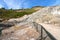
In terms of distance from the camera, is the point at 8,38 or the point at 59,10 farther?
the point at 59,10

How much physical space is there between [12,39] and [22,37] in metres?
0.68

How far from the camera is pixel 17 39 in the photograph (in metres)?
13.9

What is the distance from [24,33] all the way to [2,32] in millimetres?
2840

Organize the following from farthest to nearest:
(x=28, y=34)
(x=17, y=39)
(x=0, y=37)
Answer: (x=0, y=37)
(x=28, y=34)
(x=17, y=39)

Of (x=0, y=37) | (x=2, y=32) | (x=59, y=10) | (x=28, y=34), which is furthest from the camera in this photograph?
(x=59, y=10)

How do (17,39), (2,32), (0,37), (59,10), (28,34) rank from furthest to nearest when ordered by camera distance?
(59,10) < (2,32) < (0,37) < (28,34) < (17,39)

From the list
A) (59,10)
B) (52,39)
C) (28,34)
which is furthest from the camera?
(59,10)

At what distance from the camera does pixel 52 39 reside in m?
6.83

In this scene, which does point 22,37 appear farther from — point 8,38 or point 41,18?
point 41,18

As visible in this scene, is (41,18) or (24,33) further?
(41,18)

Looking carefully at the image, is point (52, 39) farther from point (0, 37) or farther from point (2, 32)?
point (2, 32)

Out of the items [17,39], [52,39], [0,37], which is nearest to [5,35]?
[0,37]

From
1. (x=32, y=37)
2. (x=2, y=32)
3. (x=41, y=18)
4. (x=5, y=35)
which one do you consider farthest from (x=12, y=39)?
(x=41, y=18)

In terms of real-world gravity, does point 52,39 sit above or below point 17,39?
above
